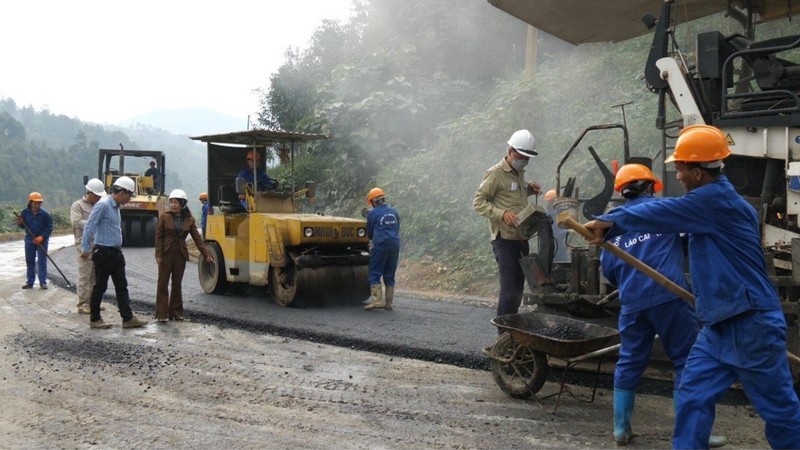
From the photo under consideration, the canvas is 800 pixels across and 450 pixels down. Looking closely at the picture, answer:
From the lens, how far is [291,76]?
2402cm

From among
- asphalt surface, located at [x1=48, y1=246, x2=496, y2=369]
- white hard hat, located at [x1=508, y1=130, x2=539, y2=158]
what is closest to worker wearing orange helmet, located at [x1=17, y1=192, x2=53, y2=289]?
asphalt surface, located at [x1=48, y1=246, x2=496, y2=369]

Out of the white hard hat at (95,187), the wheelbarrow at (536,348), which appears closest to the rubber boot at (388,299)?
the wheelbarrow at (536,348)

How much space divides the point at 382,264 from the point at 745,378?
6.20m

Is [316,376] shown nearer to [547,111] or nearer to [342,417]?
[342,417]

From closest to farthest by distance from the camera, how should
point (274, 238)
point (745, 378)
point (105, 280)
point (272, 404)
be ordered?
point (745, 378)
point (272, 404)
point (105, 280)
point (274, 238)

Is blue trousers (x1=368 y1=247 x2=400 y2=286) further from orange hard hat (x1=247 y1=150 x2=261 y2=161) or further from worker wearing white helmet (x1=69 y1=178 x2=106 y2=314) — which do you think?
worker wearing white helmet (x1=69 y1=178 x2=106 y2=314)

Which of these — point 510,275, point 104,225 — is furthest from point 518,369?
point 104,225

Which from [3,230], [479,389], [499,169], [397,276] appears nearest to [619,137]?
[397,276]

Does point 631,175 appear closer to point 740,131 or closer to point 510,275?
point 740,131

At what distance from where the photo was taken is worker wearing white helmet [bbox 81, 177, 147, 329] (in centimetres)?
782

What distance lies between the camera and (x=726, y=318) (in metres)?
3.06

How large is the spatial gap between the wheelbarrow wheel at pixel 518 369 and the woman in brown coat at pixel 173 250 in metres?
4.63

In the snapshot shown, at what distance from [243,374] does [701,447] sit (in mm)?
3694

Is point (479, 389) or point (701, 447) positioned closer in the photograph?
point (701, 447)
